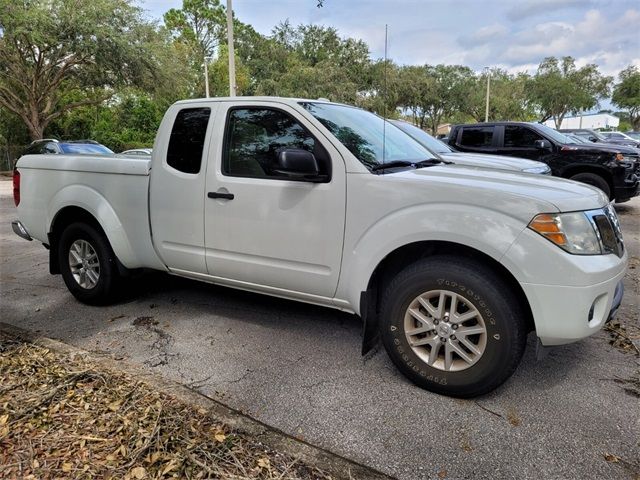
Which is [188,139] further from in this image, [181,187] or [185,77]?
[185,77]

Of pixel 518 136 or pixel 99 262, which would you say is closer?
pixel 99 262

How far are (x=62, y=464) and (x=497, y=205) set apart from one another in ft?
8.54

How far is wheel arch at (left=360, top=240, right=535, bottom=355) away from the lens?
2852 mm

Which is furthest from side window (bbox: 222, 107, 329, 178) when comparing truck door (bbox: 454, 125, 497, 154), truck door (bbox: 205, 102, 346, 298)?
truck door (bbox: 454, 125, 497, 154)

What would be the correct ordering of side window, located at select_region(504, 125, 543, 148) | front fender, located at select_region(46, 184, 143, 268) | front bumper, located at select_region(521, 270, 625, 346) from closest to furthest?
front bumper, located at select_region(521, 270, 625, 346) < front fender, located at select_region(46, 184, 143, 268) < side window, located at select_region(504, 125, 543, 148)

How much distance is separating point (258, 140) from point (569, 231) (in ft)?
7.19

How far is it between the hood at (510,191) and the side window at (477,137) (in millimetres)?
7537

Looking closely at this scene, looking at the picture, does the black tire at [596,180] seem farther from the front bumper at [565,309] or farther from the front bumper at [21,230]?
the front bumper at [21,230]

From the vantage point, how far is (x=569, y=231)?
2.69m

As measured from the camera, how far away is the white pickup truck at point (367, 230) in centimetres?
273

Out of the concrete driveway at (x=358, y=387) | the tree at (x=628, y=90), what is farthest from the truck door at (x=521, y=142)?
the tree at (x=628, y=90)

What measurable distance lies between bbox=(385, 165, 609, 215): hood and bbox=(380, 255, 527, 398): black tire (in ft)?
1.25

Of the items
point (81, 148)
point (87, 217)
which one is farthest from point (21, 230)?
point (81, 148)

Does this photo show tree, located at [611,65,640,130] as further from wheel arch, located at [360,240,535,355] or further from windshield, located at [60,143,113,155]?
wheel arch, located at [360,240,535,355]
